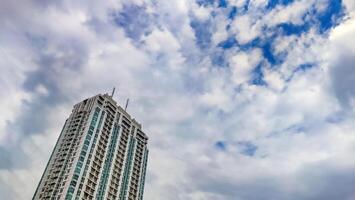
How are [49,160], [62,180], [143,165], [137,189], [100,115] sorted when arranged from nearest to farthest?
1. [62,180]
2. [49,160]
3. [100,115]
4. [137,189]
5. [143,165]

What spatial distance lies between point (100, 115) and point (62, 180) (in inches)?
1195

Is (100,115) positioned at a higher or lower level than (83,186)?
higher

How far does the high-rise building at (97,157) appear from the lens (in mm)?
101250

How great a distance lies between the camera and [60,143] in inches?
4500

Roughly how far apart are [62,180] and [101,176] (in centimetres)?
1605

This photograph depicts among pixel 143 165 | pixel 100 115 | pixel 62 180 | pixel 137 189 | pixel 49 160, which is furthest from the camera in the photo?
pixel 143 165

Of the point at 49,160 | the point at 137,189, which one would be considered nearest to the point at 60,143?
the point at 49,160

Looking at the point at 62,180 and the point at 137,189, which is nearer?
the point at 62,180

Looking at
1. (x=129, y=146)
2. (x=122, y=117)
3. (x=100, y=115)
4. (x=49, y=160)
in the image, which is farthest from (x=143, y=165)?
(x=49, y=160)

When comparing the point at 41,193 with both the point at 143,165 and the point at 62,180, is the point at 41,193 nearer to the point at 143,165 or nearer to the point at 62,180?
the point at 62,180

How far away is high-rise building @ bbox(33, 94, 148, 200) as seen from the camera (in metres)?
101

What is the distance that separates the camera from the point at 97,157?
112 m

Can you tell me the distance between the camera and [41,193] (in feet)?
330

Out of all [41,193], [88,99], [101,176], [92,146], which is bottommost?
[41,193]
